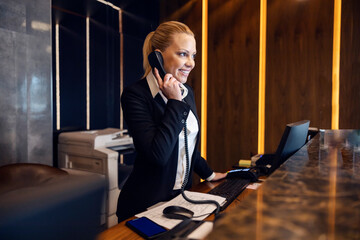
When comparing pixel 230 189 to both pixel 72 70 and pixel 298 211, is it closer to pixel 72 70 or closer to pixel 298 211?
pixel 298 211

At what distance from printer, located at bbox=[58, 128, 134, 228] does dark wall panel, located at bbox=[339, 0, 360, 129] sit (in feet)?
8.33

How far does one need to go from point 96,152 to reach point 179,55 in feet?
5.87

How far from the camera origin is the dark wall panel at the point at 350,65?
9.79 feet

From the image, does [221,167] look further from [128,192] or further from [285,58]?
[128,192]

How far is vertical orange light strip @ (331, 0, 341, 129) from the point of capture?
3.08 metres

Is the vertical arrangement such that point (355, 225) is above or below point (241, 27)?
below

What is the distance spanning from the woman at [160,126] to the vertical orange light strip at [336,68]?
7.21 ft

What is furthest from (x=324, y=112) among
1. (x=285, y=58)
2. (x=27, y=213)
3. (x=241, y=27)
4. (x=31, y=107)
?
(x=27, y=213)

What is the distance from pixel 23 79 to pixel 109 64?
1.51 meters

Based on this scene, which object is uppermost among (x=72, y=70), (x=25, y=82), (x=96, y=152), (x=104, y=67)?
(x=104, y=67)

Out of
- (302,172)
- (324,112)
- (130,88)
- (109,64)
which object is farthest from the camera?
(109,64)

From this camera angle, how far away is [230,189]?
1342 mm

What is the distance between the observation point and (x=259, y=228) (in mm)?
255

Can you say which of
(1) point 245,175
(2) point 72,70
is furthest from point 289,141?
(2) point 72,70
